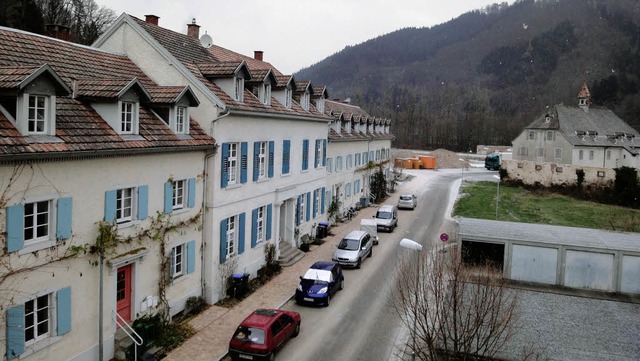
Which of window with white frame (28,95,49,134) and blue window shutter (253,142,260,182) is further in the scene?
blue window shutter (253,142,260,182)

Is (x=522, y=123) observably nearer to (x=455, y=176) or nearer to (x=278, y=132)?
(x=455, y=176)

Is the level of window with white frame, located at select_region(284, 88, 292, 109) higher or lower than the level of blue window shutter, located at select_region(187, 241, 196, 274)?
higher

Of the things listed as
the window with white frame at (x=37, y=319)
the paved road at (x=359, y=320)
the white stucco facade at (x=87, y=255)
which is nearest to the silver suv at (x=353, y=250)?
the paved road at (x=359, y=320)

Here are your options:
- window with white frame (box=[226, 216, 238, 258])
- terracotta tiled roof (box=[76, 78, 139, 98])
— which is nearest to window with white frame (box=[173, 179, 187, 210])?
window with white frame (box=[226, 216, 238, 258])

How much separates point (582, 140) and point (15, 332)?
68429mm

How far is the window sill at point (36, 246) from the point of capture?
11.9 metres

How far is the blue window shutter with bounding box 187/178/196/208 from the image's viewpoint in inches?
730

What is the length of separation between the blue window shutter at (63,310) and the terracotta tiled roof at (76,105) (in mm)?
3608

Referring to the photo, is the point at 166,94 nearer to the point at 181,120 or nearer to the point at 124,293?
the point at 181,120

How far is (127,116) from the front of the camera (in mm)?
15883

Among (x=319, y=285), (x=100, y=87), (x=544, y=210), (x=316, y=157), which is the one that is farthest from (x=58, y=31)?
(x=544, y=210)

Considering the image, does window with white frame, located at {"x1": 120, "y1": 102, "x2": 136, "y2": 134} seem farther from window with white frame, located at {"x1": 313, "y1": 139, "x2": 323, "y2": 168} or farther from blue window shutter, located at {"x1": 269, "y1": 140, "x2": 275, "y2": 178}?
window with white frame, located at {"x1": 313, "y1": 139, "x2": 323, "y2": 168}

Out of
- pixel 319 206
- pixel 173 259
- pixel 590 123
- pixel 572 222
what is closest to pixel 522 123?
pixel 590 123

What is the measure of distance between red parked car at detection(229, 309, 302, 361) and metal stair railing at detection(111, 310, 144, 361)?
8.73ft
